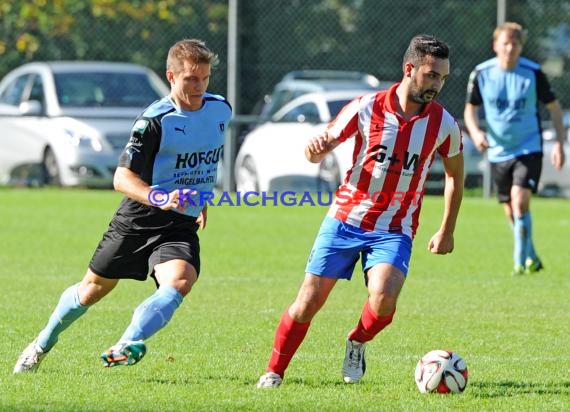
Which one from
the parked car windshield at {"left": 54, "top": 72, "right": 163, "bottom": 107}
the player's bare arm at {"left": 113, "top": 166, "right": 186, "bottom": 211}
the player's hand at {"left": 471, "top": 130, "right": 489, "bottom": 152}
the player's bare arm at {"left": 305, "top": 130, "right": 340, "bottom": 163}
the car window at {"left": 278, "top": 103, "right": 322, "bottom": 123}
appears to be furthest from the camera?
the parked car windshield at {"left": 54, "top": 72, "right": 163, "bottom": 107}

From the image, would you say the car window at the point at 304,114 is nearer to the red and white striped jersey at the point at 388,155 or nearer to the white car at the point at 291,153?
the white car at the point at 291,153

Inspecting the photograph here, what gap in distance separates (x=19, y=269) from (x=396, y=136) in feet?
18.5

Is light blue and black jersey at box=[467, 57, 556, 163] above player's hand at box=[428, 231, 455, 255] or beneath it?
beneath

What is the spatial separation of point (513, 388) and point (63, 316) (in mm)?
2229

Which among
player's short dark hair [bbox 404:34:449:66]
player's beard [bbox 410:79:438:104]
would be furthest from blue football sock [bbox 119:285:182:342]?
player's short dark hair [bbox 404:34:449:66]

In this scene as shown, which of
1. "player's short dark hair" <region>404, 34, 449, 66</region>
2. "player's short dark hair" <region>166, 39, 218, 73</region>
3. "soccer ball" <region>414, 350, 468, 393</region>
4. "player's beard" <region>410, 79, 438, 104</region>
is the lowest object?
"soccer ball" <region>414, 350, 468, 393</region>

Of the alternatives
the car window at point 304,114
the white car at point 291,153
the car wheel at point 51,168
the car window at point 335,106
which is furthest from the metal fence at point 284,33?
the car wheel at point 51,168

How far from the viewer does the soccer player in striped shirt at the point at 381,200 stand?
6.48m

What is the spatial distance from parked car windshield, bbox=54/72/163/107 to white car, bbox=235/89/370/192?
1.67 m

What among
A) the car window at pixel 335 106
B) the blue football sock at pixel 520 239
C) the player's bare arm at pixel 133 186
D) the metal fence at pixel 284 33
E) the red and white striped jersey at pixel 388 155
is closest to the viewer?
the player's bare arm at pixel 133 186

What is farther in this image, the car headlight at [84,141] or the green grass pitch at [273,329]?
the car headlight at [84,141]

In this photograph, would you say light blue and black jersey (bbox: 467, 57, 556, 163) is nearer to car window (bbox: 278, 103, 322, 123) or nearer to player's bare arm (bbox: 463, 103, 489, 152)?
player's bare arm (bbox: 463, 103, 489, 152)

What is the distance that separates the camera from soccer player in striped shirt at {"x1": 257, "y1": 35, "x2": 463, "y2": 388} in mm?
6480

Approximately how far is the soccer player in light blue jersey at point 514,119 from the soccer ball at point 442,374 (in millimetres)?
5180
